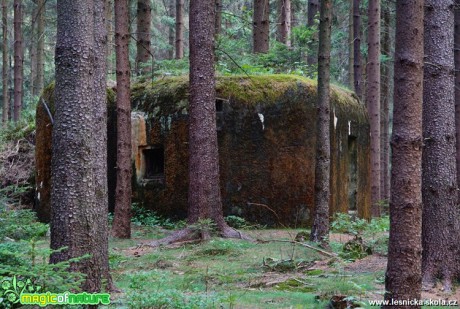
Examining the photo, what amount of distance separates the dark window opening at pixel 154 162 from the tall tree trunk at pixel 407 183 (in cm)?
901

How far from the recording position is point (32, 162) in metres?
15.9

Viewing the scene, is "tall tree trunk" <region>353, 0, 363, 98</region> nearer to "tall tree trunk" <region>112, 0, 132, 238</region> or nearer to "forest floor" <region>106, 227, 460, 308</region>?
"forest floor" <region>106, 227, 460, 308</region>

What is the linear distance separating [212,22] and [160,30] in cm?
2484

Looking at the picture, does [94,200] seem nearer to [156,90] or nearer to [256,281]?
[256,281]

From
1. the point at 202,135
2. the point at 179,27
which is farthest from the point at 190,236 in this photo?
the point at 179,27

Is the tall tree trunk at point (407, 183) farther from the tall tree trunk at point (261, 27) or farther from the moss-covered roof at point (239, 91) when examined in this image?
the tall tree trunk at point (261, 27)

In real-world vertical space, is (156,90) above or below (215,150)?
above

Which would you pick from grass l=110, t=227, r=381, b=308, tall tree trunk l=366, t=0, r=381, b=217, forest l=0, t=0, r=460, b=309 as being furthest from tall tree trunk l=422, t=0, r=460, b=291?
tall tree trunk l=366, t=0, r=381, b=217

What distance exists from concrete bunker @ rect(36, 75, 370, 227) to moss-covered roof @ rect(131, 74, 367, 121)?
2cm

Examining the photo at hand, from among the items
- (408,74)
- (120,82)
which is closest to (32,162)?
(120,82)

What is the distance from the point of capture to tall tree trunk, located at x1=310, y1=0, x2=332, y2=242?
28.1 ft

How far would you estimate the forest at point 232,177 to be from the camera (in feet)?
14.7

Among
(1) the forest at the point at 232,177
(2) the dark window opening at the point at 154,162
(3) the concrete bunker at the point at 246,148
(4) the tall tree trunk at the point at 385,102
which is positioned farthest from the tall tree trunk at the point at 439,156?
(4) the tall tree trunk at the point at 385,102

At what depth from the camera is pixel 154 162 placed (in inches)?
517
